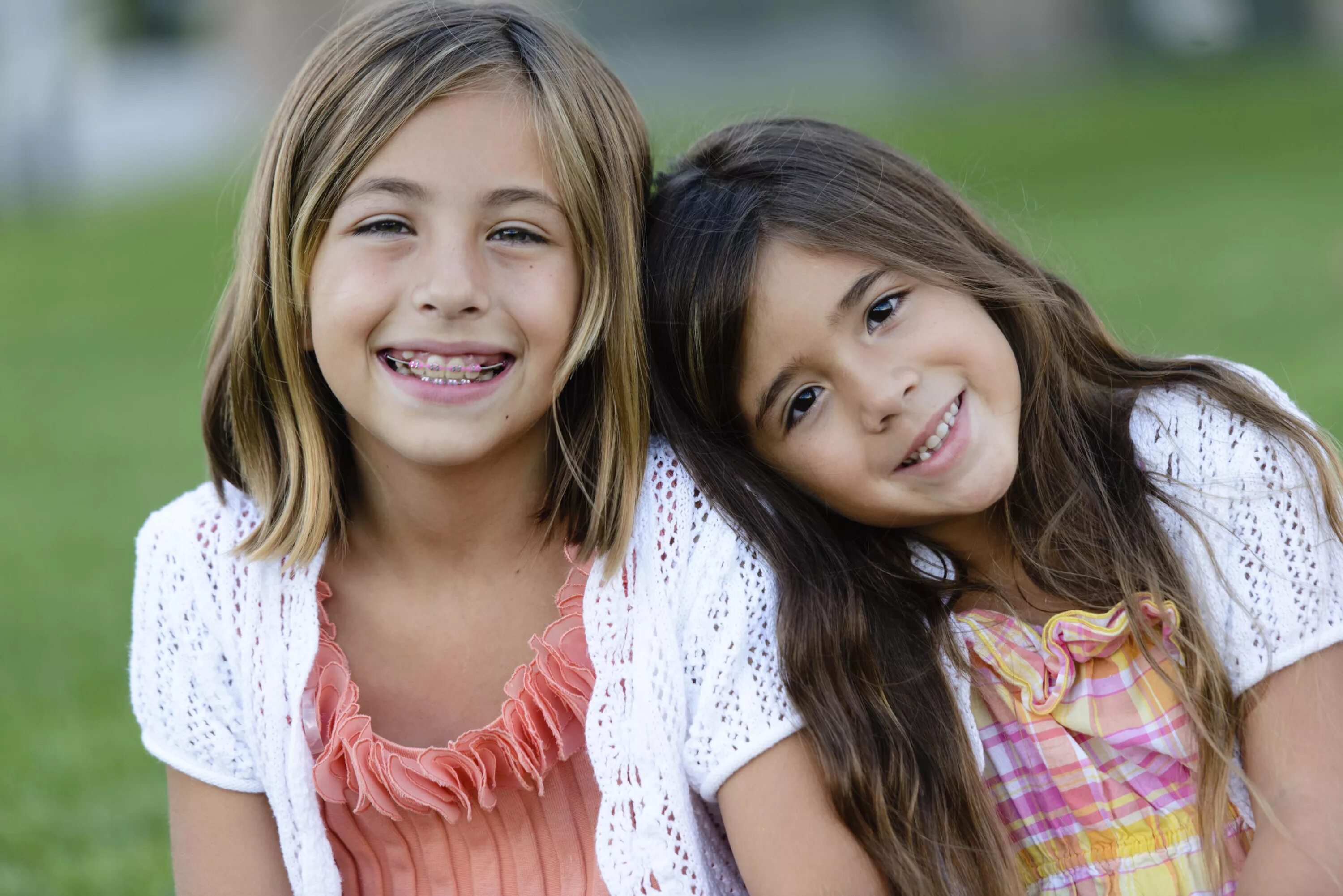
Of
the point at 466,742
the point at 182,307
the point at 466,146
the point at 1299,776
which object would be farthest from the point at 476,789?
the point at 182,307

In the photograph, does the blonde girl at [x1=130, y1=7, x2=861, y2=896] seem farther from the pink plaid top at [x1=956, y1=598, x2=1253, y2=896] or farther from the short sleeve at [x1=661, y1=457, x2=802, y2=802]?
the pink plaid top at [x1=956, y1=598, x2=1253, y2=896]

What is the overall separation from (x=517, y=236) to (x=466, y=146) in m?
0.15

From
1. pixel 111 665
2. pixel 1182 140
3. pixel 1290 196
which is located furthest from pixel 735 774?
pixel 1182 140

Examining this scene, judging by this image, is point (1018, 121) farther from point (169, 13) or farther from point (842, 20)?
point (169, 13)

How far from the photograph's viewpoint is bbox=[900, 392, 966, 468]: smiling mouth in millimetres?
2131

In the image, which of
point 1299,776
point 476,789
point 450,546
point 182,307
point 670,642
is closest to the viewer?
point 1299,776

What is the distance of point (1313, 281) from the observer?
7.30 metres

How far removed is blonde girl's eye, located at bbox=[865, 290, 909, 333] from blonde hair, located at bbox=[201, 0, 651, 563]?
13.6 inches

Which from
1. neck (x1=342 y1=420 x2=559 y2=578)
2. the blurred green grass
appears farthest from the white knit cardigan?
the blurred green grass

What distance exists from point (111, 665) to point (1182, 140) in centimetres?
1123

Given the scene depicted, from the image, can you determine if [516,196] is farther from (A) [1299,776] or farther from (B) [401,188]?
(A) [1299,776]

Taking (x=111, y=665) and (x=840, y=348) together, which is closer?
(x=840, y=348)

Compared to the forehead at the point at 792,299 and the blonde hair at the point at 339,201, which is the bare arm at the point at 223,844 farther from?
the forehead at the point at 792,299

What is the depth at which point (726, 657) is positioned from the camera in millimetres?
2053
